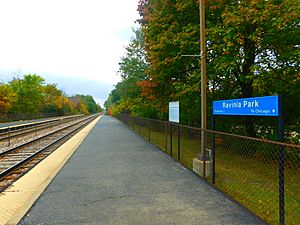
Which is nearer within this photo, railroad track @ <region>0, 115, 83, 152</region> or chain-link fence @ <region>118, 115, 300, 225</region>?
chain-link fence @ <region>118, 115, 300, 225</region>

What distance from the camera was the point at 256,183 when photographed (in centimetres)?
811

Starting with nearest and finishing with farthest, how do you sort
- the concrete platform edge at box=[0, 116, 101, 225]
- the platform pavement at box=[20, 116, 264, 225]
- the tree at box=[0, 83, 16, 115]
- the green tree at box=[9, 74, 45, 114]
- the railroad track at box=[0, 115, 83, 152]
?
1. the platform pavement at box=[20, 116, 264, 225]
2. the concrete platform edge at box=[0, 116, 101, 225]
3. the railroad track at box=[0, 115, 83, 152]
4. the tree at box=[0, 83, 16, 115]
5. the green tree at box=[9, 74, 45, 114]

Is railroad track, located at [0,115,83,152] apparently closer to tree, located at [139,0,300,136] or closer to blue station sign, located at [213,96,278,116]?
tree, located at [139,0,300,136]

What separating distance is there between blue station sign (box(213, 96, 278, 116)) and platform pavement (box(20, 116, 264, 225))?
1889mm

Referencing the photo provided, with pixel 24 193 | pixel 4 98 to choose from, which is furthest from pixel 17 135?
pixel 4 98

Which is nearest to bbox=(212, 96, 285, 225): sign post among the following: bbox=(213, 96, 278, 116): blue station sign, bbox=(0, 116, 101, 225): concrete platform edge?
bbox=(213, 96, 278, 116): blue station sign

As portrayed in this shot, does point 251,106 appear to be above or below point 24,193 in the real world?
above

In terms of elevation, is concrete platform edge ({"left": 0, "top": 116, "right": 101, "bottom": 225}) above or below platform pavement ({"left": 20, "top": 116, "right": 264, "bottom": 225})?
below

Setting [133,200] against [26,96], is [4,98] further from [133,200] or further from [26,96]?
[133,200]

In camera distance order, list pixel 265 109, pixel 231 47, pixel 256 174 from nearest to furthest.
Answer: pixel 265 109, pixel 256 174, pixel 231 47

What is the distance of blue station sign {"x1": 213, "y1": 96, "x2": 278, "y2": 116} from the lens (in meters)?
5.48

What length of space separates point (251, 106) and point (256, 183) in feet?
9.29

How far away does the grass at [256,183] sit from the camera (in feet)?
18.5

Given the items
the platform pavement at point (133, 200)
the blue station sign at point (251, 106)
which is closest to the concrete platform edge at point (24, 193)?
the platform pavement at point (133, 200)
